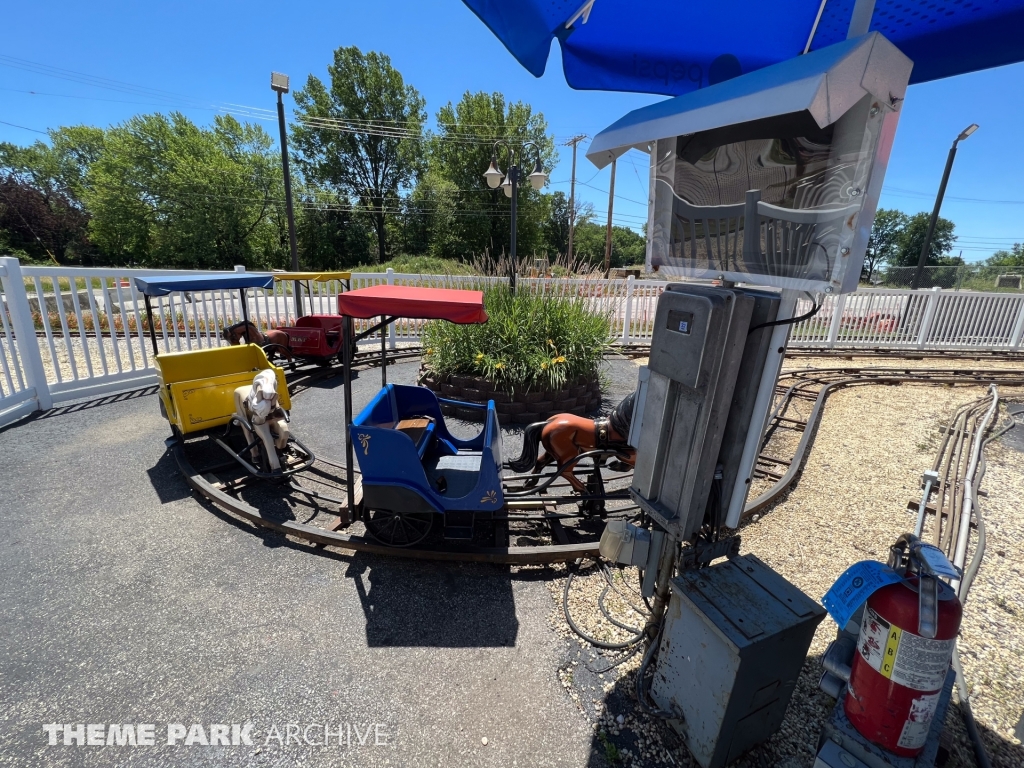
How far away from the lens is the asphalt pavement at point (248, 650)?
215 centimetres

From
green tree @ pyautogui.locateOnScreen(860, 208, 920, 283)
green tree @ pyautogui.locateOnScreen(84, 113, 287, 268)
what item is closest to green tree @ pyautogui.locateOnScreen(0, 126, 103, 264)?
green tree @ pyautogui.locateOnScreen(84, 113, 287, 268)

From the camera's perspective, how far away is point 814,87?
1.24 meters

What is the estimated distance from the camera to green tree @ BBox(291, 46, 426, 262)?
3416 cm

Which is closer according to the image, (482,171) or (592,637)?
(592,637)

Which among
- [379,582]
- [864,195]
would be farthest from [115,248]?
[864,195]

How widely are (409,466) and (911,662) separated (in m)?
2.81

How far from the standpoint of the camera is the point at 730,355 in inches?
72.7

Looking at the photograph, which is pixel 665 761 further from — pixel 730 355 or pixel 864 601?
pixel 730 355

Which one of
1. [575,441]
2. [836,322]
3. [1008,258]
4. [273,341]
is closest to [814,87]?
[575,441]

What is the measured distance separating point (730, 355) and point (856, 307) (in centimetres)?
1264

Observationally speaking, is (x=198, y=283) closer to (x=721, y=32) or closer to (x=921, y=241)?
(x=721, y=32)

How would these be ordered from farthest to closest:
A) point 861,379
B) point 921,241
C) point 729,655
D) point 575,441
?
point 921,241 < point 861,379 < point 575,441 < point 729,655

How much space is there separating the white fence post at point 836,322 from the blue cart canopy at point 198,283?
1233 cm

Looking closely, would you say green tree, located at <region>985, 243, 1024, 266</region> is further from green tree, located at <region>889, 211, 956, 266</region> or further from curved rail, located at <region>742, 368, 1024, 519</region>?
curved rail, located at <region>742, 368, 1024, 519</region>
